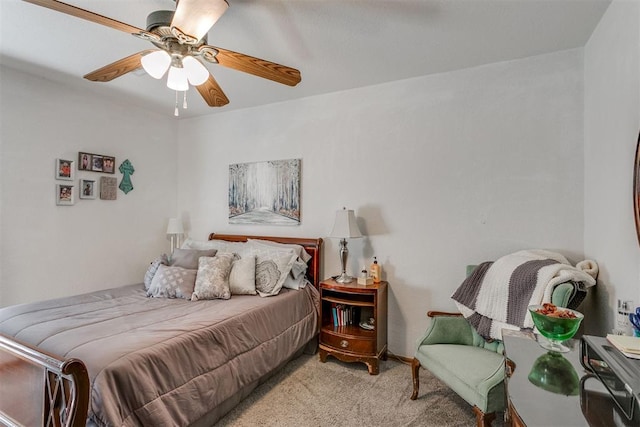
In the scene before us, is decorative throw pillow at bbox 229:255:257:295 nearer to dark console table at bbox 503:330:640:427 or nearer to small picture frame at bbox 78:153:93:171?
small picture frame at bbox 78:153:93:171

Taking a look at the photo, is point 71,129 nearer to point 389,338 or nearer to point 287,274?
point 287,274

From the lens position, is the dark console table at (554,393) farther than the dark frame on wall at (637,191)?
No

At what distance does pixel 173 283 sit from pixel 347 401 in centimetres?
167

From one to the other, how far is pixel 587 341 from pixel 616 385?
9.3 inches

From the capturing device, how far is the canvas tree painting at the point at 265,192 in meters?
3.38

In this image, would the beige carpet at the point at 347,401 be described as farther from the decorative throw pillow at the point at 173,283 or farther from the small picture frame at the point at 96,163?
the small picture frame at the point at 96,163

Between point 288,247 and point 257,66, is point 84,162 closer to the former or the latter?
point 288,247

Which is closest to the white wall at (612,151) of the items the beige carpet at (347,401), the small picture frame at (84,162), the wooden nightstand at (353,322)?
the beige carpet at (347,401)

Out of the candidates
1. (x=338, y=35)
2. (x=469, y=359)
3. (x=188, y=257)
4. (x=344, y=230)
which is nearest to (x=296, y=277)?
(x=344, y=230)

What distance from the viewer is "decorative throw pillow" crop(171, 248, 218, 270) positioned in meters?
2.95

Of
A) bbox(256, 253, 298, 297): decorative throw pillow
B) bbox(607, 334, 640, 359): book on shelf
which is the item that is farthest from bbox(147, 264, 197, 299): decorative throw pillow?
bbox(607, 334, 640, 359): book on shelf

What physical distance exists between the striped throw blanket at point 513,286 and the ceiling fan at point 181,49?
1857 millimetres

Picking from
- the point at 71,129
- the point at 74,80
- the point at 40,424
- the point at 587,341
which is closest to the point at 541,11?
the point at 587,341

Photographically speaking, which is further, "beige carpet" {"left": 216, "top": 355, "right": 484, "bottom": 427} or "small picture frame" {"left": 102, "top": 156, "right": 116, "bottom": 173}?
"small picture frame" {"left": 102, "top": 156, "right": 116, "bottom": 173}
